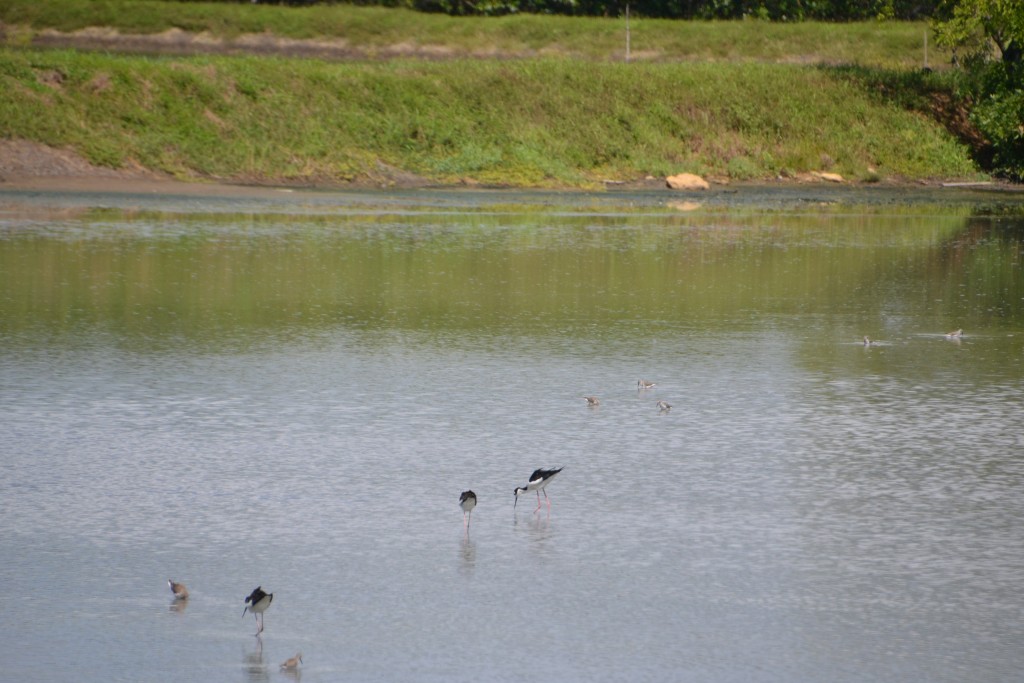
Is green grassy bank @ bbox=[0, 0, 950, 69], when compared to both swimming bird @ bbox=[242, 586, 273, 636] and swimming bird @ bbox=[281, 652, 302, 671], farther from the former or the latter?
swimming bird @ bbox=[281, 652, 302, 671]

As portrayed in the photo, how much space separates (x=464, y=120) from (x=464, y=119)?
7 cm

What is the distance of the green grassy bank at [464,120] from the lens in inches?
1642

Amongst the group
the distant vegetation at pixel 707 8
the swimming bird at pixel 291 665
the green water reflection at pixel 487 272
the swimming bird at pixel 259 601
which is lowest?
the green water reflection at pixel 487 272

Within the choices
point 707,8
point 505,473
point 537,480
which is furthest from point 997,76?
point 537,480

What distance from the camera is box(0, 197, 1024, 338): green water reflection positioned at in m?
18.7

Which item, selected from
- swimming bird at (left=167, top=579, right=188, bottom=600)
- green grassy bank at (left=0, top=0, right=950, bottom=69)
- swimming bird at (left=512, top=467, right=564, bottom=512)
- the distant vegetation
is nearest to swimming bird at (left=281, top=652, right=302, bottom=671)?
swimming bird at (left=167, top=579, right=188, bottom=600)

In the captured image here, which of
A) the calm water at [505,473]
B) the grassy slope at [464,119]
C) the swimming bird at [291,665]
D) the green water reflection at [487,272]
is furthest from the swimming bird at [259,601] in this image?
the grassy slope at [464,119]

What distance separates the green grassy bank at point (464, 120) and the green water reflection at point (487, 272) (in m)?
8.84

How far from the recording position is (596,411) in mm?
13117

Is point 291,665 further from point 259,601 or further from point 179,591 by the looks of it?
point 179,591

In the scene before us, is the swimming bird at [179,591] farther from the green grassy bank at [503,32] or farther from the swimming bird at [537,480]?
the green grassy bank at [503,32]

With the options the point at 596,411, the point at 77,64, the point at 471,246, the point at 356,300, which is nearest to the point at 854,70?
the point at 77,64

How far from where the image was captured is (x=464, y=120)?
46.3 meters

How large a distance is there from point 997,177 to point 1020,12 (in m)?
5.44
